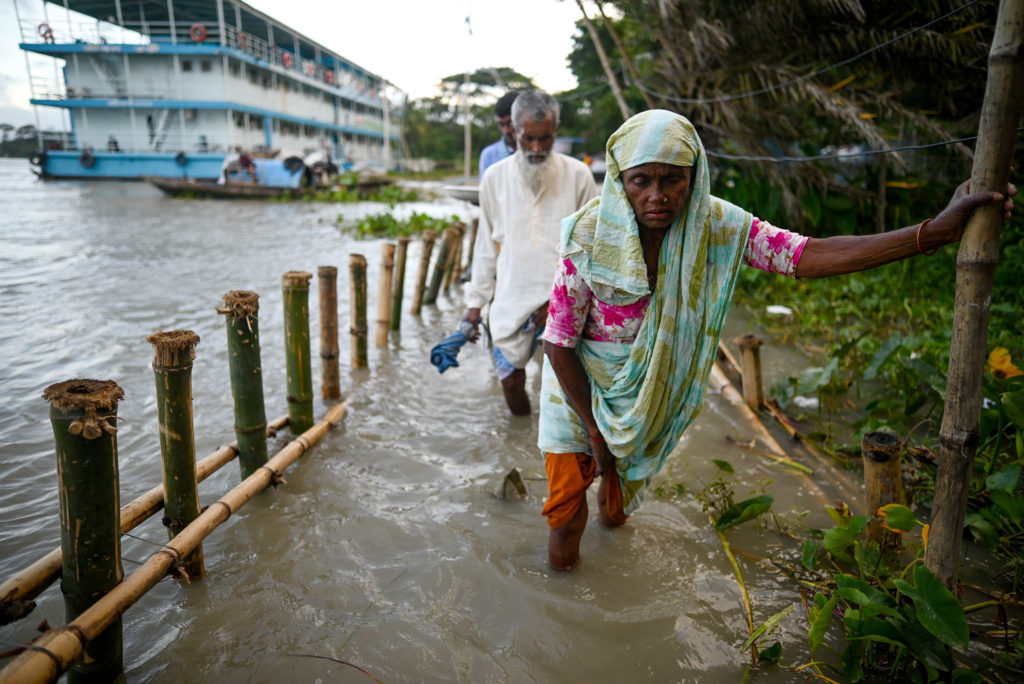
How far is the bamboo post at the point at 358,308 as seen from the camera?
4496 millimetres

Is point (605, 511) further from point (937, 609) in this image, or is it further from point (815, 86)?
point (815, 86)

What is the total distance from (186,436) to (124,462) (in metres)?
1.47

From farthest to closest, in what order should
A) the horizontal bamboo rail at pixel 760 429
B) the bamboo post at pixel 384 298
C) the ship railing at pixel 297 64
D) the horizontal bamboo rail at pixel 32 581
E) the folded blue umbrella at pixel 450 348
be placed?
1. the ship railing at pixel 297 64
2. the bamboo post at pixel 384 298
3. the folded blue umbrella at pixel 450 348
4. the horizontal bamboo rail at pixel 760 429
5. the horizontal bamboo rail at pixel 32 581

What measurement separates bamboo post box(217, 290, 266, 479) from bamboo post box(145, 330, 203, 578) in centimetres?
45

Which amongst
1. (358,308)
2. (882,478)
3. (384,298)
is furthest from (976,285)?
(384,298)

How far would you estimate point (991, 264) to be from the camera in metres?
1.53

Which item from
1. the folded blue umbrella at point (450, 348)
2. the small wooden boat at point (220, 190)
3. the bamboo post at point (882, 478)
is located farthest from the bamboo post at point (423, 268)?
the small wooden boat at point (220, 190)

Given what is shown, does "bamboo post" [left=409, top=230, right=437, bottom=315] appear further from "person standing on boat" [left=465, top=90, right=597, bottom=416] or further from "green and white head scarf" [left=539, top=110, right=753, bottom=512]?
"green and white head scarf" [left=539, top=110, right=753, bottom=512]

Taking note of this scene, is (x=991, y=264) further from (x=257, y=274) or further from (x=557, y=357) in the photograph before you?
(x=257, y=274)

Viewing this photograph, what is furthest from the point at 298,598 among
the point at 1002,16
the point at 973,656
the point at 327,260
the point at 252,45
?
the point at 252,45

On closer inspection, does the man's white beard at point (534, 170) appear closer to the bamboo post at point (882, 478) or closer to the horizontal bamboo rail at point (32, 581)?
the bamboo post at point (882, 478)

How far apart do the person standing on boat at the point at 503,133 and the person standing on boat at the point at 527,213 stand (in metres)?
0.96

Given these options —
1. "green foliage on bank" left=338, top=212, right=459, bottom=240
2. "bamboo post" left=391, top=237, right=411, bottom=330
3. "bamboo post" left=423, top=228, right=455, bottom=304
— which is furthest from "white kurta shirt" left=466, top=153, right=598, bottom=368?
"green foliage on bank" left=338, top=212, right=459, bottom=240

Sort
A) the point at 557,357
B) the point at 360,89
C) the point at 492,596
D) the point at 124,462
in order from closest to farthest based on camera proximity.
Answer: the point at 557,357
the point at 492,596
the point at 124,462
the point at 360,89
